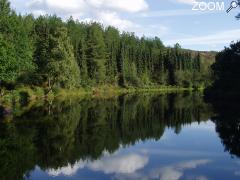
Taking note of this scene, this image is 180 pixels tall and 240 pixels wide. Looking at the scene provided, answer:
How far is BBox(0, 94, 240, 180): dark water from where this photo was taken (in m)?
22.2

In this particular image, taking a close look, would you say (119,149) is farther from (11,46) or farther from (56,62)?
(56,62)

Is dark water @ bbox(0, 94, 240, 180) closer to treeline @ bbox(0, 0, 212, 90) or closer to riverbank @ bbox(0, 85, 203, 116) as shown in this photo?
riverbank @ bbox(0, 85, 203, 116)

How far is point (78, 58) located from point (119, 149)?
104 m

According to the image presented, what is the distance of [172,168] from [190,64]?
177488 mm

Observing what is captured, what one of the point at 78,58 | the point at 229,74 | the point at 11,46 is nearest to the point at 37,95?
the point at 11,46

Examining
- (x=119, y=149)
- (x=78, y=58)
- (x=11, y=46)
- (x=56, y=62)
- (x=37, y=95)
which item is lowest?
(x=119, y=149)

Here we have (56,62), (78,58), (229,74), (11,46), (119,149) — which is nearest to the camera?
(119,149)

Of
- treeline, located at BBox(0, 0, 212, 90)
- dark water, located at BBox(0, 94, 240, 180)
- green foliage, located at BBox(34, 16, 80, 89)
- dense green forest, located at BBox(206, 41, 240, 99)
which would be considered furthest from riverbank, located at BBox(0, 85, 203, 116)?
dense green forest, located at BBox(206, 41, 240, 99)

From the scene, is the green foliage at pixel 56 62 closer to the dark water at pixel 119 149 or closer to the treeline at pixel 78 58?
the treeline at pixel 78 58

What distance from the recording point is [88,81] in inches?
4889

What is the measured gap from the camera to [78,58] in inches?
5162

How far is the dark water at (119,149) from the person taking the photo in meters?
22.2

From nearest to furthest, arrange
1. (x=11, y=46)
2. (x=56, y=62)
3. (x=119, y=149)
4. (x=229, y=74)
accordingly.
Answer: (x=119, y=149)
(x=11, y=46)
(x=229, y=74)
(x=56, y=62)

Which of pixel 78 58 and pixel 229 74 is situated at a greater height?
pixel 78 58
